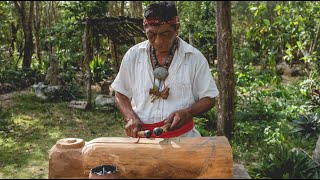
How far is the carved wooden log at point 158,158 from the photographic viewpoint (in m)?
1.65

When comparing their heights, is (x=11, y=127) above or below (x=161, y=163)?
below

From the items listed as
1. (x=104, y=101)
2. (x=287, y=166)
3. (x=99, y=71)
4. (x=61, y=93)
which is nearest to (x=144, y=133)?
(x=287, y=166)

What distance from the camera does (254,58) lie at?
52.7ft

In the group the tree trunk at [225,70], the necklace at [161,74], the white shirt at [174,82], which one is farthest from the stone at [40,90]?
the necklace at [161,74]

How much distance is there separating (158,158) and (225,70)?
4327 millimetres

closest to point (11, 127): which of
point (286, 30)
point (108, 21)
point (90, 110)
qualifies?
point (90, 110)

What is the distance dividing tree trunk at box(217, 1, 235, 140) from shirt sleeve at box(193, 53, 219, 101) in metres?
3.32

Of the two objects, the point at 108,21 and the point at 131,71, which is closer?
the point at 131,71

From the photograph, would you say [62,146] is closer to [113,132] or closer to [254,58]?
[113,132]

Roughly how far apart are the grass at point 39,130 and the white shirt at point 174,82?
10.1ft

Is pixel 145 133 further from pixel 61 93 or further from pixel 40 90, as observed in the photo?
pixel 40 90

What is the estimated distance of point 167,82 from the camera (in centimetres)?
238

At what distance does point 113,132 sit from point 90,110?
1.99 metres

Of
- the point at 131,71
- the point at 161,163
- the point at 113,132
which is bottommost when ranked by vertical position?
the point at 113,132
